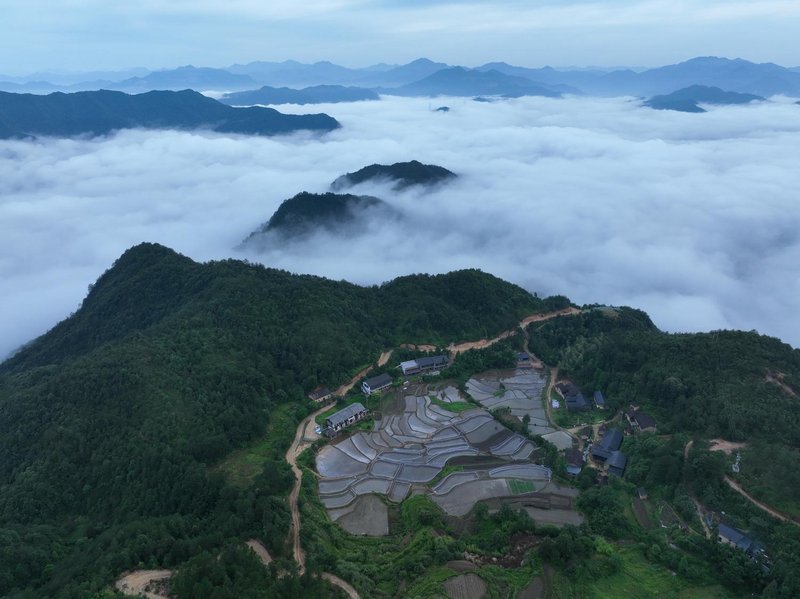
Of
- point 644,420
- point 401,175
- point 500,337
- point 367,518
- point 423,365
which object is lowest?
point 367,518

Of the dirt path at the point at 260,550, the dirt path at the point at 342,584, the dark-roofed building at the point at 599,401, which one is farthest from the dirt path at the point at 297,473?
the dark-roofed building at the point at 599,401

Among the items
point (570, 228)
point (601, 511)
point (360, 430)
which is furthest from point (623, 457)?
point (570, 228)

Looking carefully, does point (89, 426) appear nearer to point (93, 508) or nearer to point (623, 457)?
point (93, 508)

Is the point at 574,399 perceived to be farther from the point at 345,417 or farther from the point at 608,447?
the point at 345,417

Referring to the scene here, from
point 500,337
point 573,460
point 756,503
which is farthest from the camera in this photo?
point 500,337

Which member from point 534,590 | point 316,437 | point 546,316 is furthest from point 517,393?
point 534,590

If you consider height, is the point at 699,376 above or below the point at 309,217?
below
